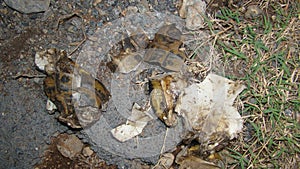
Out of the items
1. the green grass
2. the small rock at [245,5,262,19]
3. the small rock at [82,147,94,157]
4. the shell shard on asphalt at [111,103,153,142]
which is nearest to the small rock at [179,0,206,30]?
the green grass

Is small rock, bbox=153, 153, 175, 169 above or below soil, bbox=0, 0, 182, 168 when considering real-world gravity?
below

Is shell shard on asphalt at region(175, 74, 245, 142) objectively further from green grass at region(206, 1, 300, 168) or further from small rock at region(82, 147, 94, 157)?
small rock at region(82, 147, 94, 157)

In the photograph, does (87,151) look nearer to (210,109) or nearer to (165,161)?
(165,161)

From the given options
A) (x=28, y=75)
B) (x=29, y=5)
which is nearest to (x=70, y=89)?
(x=28, y=75)

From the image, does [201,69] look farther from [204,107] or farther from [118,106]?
[118,106]

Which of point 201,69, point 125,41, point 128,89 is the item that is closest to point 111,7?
point 125,41

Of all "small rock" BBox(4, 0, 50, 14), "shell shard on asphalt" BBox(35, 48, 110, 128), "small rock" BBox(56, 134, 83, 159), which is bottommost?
"small rock" BBox(56, 134, 83, 159)

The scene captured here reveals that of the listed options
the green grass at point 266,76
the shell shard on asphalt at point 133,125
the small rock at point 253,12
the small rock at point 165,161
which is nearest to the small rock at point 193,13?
the green grass at point 266,76
